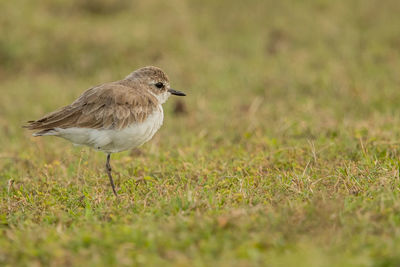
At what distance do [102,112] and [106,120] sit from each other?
97 mm

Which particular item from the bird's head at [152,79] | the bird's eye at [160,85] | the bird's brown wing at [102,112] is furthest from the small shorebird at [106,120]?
the bird's eye at [160,85]

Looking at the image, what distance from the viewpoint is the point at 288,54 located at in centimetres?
1177

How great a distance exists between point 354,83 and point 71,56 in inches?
225

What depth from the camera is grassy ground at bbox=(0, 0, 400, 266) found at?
4.15 meters

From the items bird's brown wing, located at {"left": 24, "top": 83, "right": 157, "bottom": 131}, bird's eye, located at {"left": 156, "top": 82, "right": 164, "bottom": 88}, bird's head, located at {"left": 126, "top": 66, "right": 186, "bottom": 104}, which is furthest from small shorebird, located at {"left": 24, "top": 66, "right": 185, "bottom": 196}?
bird's eye, located at {"left": 156, "top": 82, "right": 164, "bottom": 88}

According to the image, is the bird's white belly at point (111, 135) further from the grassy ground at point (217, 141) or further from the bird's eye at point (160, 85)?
the bird's eye at point (160, 85)

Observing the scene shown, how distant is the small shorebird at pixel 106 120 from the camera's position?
575 cm

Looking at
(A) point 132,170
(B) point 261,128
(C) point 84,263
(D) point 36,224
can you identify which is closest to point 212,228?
(C) point 84,263

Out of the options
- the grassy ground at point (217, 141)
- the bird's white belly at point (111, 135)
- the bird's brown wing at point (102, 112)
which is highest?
the bird's brown wing at point (102, 112)

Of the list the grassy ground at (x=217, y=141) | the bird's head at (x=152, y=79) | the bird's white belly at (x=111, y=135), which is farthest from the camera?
the bird's head at (x=152, y=79)

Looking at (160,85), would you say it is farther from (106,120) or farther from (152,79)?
(106,120)

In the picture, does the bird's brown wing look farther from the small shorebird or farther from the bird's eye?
the bird's eye

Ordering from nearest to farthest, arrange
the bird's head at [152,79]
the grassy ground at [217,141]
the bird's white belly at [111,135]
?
the grassy ground at [217,141] < the bird's white belly at [111,135] < the bird's head at [152,79]

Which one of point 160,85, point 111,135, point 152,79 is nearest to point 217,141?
point 160,85
